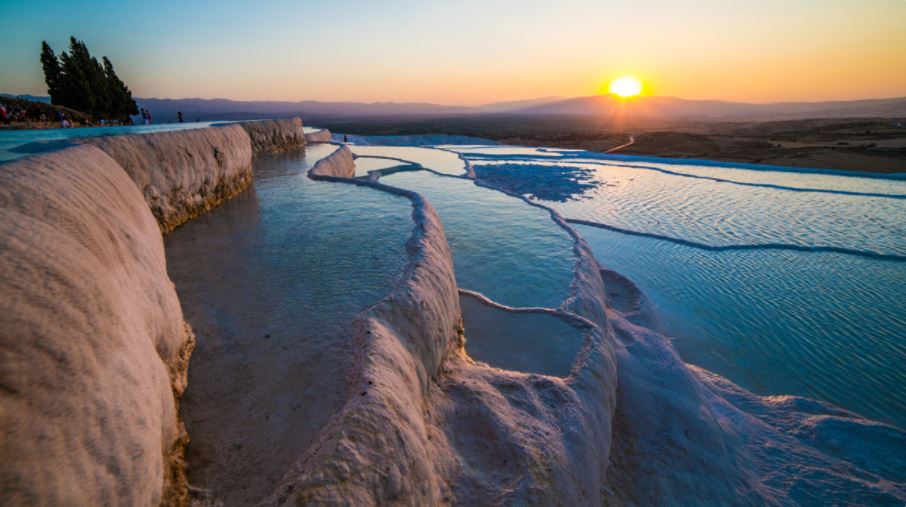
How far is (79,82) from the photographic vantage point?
2309 centimetres

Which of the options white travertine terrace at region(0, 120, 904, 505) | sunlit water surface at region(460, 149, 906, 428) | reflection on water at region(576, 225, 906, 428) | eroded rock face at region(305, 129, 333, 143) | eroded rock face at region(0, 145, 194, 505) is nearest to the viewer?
eroded rock face at region(0, 145, 194, 505)

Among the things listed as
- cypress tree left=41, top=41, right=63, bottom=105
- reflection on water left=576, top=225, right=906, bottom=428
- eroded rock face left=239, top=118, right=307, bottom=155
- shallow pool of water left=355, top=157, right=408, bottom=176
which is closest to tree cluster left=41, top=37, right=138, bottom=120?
cypress tree left=41, top=41, right=63, bottom=105

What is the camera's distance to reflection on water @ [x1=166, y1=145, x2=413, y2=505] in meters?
2.66

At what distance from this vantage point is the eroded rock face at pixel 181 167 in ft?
20.6

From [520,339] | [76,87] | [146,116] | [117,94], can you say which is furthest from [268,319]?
[117,94]

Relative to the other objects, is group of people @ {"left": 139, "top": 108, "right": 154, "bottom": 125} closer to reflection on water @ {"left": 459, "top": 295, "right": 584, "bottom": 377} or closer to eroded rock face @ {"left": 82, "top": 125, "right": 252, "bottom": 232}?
eroded rock face @ {"left": 82, "top": 125, "right": 252, "bottom": 232}

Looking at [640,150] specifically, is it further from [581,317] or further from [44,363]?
[44,363]

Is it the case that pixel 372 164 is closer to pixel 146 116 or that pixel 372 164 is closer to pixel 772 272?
pixel 146 116

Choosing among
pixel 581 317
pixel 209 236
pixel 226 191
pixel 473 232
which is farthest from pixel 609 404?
pixel 226 191

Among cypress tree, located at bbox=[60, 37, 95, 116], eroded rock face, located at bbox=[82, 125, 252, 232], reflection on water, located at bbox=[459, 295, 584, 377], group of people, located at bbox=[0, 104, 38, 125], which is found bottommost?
reflection on water, located at bbox=[459, 295, 584, 377]

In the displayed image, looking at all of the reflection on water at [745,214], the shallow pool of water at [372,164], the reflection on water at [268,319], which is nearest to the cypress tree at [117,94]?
the shallow pool of water at [372,164]

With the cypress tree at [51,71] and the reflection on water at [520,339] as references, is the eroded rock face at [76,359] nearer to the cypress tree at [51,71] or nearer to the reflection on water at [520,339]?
the reflection on water at [520,339]

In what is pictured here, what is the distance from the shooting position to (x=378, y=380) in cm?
298

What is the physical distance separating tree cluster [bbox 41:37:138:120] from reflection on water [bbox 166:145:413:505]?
2502cm
